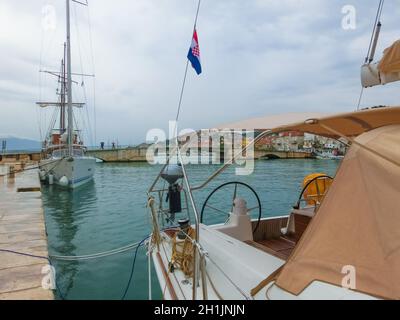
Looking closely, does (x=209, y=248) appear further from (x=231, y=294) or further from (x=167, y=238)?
(x=167, y=238)

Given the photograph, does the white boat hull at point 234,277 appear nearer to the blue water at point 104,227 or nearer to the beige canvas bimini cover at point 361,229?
the beige canvas bimini cover at point 361,229

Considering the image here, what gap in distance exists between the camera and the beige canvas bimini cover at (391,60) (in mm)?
3647

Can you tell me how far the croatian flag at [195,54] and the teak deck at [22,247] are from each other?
14.1ft

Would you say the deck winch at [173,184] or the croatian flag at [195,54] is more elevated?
the croatian flag at [195,54]

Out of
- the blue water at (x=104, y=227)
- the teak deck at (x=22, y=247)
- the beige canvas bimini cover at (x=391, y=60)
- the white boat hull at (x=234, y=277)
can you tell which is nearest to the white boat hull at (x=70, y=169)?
the blue water at (x=104, y=227)

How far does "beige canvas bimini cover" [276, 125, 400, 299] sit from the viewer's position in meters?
1.98

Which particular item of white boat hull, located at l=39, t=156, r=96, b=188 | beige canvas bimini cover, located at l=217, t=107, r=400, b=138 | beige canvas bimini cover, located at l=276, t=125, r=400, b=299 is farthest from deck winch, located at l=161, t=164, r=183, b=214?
white boat hull, located at l=39, t=156, r=96, b=188

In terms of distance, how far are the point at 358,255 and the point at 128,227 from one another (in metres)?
11.1

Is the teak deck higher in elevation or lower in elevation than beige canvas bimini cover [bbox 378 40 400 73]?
lower

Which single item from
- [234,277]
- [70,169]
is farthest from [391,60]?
[70,169]

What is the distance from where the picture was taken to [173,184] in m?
6.13

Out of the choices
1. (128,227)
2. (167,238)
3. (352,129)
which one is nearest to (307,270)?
(352,129)

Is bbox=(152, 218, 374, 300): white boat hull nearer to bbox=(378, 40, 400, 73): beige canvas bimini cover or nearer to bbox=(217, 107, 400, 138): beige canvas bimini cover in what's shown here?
bbox=(217, 107, 400, 138): beige canvas bimini cover

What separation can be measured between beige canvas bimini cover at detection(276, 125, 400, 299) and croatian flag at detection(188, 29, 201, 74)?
354 centimetres
